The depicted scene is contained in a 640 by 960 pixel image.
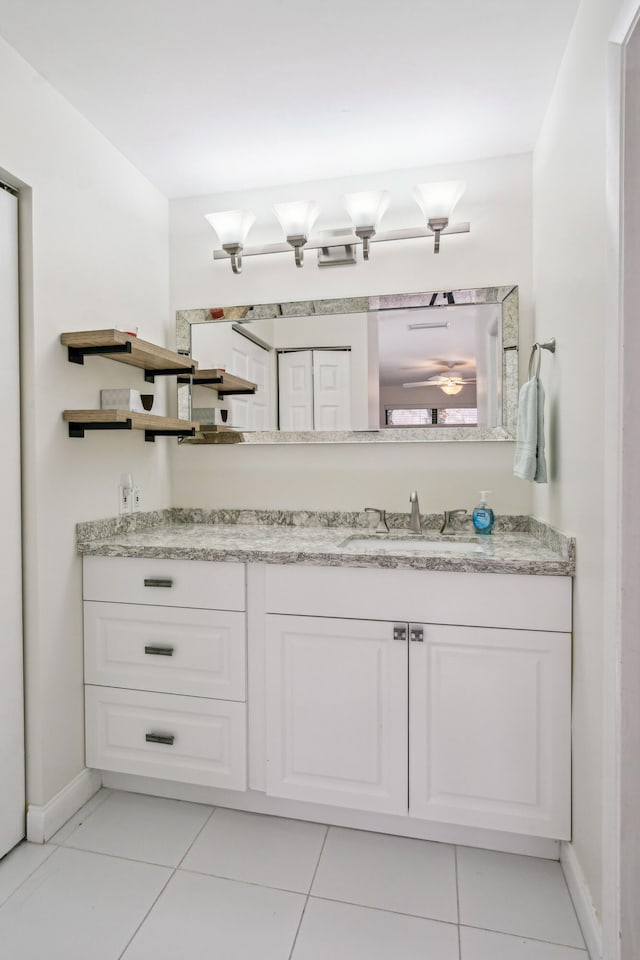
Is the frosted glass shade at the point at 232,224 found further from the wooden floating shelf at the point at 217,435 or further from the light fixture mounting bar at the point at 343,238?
the wooden floating shelf at the point at 217,435

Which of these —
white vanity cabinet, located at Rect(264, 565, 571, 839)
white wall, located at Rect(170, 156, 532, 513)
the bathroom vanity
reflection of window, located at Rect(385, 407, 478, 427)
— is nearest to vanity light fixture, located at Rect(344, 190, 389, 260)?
white wall, located at Rect(170, 156, 532, 513)

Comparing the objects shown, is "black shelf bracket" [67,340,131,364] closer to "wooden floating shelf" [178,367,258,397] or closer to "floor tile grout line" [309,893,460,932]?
"wooden floating shelf" [178,367,258,397]

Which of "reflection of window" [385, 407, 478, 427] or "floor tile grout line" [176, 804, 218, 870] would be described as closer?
"floor tile grout line" [176, 804, 218, 870]

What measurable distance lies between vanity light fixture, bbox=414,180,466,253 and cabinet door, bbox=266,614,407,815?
1481mm

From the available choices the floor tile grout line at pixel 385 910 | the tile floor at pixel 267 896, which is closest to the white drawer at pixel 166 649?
the tile floor at pixel 267 896

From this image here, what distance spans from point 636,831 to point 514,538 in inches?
40.1

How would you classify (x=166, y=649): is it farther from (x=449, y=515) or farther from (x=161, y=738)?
(x=449, y=515)

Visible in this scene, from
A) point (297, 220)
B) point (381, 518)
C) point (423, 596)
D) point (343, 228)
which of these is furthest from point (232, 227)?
point (423, 596)

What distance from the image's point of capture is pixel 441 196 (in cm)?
202

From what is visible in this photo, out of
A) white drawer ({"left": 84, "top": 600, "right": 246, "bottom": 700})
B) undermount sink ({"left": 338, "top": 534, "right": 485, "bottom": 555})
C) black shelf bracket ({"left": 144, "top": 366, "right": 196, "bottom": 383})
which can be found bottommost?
white drawer ({"left": 84, "top": 600, "right": 246, "bottom": 700})

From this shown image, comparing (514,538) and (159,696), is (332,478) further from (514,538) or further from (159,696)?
(159,696)

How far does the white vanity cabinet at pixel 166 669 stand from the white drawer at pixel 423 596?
0.58 ft

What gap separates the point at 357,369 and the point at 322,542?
0.77 m

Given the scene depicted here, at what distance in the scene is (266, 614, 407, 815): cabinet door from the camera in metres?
1.63
